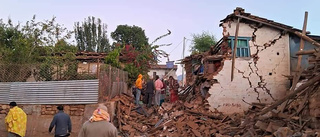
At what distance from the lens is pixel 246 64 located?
49.1 ft

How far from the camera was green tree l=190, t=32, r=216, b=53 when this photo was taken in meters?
44.3

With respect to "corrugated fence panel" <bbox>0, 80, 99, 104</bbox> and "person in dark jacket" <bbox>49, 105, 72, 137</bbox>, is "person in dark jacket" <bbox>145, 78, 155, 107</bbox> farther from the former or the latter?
"person in dark jacket" <bbox>49, 105, 72, 137</bbox>

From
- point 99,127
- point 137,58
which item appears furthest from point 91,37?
point 99,127

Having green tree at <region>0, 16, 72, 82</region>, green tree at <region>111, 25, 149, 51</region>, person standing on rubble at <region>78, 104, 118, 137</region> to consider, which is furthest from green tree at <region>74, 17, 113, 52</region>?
person standing on rubble at <region>78, 104, 118, 137</region>

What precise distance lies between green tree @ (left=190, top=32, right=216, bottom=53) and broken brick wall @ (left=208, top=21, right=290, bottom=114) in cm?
2837

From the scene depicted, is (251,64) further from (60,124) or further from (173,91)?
(60,124)

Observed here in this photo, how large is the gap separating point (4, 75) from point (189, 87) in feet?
30.9

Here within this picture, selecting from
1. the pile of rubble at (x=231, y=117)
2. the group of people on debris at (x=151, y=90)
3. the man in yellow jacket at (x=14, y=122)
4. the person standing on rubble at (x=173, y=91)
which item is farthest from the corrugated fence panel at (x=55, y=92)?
the person standing on rubble at (x=173, y=91)

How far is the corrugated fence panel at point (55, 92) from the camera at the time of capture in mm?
10945

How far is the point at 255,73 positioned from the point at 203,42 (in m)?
30.1

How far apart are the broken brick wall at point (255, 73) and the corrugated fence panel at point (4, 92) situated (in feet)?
29.9

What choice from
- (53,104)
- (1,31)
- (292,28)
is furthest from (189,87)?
(1,31)

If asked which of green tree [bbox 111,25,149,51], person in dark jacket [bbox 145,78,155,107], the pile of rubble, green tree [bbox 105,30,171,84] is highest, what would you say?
A: green tree [bbox 111,25,149,51]

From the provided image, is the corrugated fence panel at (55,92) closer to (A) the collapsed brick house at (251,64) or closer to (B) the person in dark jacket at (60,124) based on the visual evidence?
(B) the person in dark jacket at (60,124)
